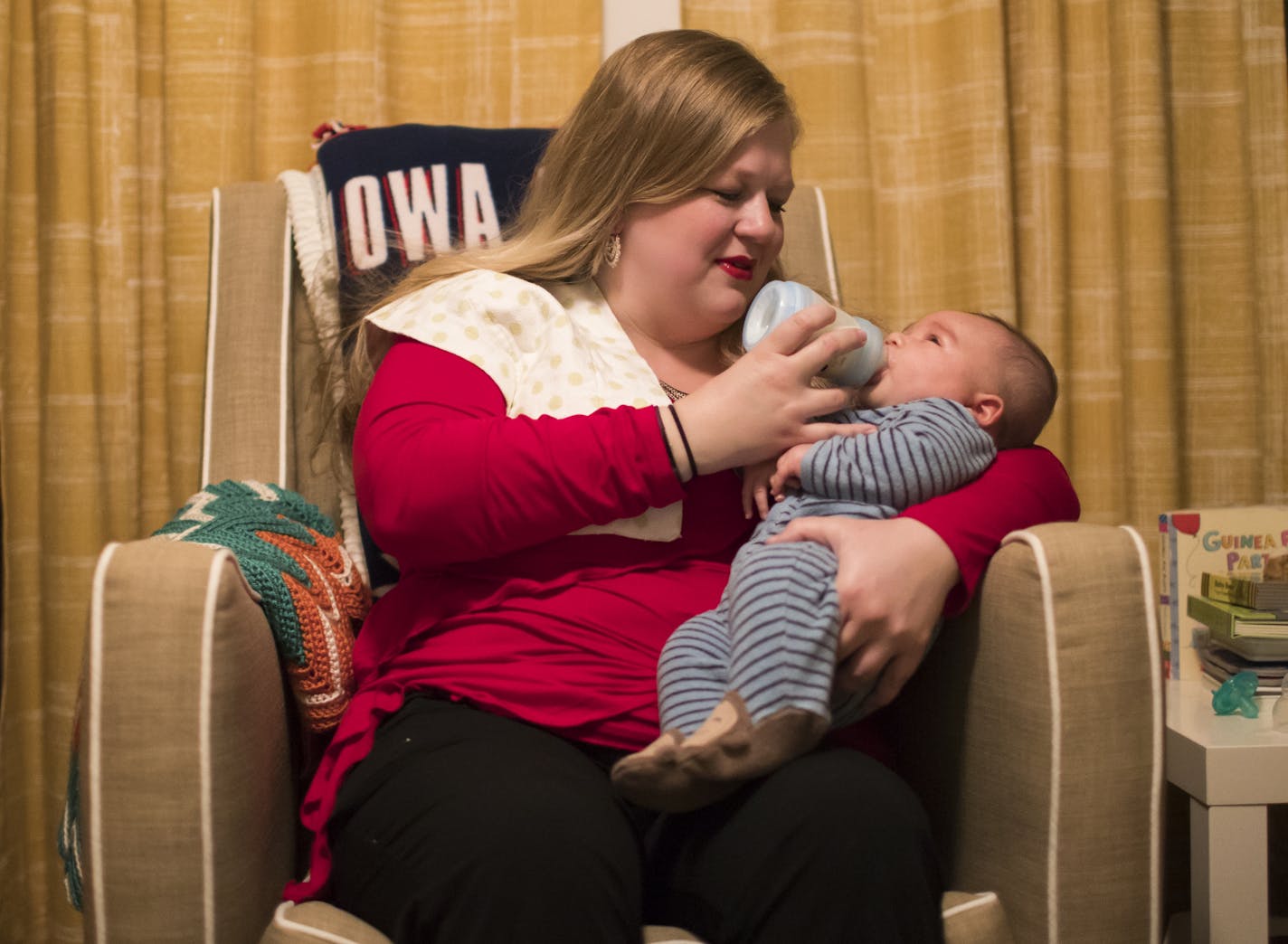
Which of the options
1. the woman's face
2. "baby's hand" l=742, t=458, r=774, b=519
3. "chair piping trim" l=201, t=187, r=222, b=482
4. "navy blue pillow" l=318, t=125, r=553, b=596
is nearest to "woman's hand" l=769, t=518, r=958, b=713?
"baby's hand" l=742, t=458, r=774, b=519

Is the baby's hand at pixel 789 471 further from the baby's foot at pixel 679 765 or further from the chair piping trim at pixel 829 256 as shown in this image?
the chair piping trim at pixel 829 256

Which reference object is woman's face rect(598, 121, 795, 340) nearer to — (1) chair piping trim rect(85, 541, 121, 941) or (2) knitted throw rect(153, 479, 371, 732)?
(2) knitted throw rect(153, 479, 371, 732)

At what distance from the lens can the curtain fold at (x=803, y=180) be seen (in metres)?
1.54

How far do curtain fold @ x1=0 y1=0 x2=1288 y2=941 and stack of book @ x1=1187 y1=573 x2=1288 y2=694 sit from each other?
0.84 ft

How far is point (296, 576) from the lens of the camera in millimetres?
997

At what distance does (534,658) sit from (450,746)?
0.11 meters

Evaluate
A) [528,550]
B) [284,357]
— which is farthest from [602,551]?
[284,357]

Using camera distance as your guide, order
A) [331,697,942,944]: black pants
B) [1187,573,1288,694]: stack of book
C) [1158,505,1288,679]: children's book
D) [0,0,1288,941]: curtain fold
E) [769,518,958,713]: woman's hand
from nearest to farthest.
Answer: [331,697,942,944]: black pants → [769,518,958,713]: woman's hand → [1187,573,1288,694]: stack of book → [1158,505,1288,679]: children's book → [0,0,1288,941]: curtain fold

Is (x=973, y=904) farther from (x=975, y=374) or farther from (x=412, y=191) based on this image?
(x=412, y=191)

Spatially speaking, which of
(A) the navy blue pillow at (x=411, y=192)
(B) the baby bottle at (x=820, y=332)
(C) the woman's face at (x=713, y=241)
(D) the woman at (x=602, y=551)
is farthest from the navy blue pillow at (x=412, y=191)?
(B) the baby bottle at (x=820, y=332)

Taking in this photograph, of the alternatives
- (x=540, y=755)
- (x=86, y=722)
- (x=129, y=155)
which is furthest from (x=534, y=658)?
(x=129, y=155)

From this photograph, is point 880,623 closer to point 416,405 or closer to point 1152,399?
point 416,405

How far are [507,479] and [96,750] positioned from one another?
0.35 metres

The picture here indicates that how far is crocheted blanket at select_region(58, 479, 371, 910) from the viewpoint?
0.92 m
